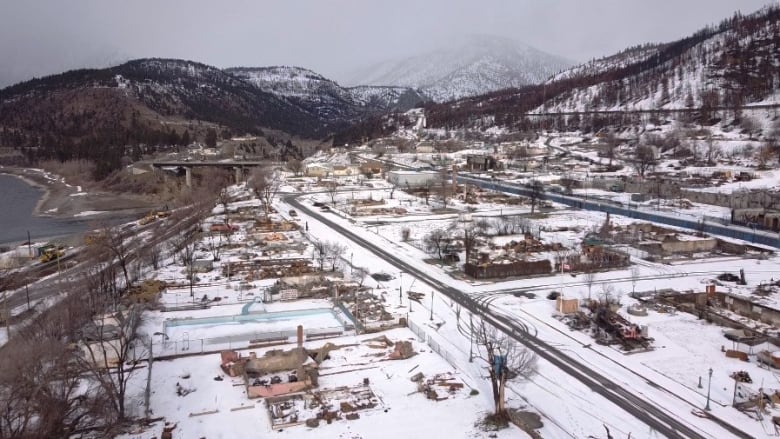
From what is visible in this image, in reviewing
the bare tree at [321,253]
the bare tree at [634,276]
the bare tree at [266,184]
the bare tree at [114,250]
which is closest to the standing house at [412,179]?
the bare tree at [266,184]

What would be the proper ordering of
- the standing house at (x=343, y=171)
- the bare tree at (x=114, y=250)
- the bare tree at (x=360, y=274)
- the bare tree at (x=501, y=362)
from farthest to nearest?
1. the standing house at (x=343, y=171)
2. the bare tree at (x=360, y=274)
3. the bare tree at (x=114, y=250)
4. the bare tree at (x=501, y=362)

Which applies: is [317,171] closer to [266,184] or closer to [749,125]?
[266,184]

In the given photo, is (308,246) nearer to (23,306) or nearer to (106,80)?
(23,306)

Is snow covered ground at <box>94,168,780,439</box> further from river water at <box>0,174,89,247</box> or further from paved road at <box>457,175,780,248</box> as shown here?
river water at <box>0,174,89,247</box>

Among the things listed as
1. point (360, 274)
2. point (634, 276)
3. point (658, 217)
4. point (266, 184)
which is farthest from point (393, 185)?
point (634, 276)

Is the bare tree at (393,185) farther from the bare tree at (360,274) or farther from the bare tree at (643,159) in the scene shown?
the bare tree at (360,274)

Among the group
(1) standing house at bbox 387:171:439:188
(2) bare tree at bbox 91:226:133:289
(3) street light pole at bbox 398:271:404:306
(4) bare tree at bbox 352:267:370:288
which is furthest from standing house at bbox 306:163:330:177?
(3) street light pole at bbox 398:271:404:306

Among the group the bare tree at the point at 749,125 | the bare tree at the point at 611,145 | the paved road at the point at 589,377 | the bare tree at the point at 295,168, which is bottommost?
the paved road at the point at 589,377
